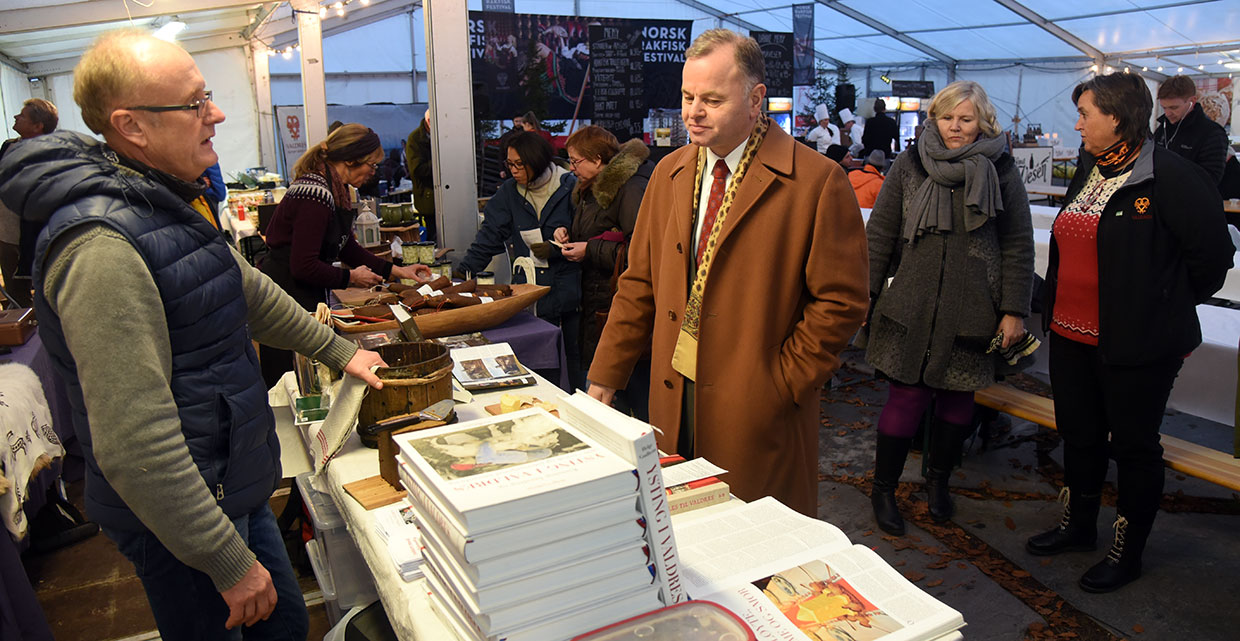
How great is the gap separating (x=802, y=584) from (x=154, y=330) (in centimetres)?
118

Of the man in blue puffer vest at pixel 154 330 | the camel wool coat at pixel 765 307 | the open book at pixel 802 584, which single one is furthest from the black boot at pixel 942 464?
the man in blue puffer vest at pixel 154 330

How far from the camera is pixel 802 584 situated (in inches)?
52.7

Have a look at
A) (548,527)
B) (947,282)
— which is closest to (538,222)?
(947,282)

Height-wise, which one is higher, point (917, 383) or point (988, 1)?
point (988, 1)

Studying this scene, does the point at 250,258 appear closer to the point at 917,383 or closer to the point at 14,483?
the point at 14,483

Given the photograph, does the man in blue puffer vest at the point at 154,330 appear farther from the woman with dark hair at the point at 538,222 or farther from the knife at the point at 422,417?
the woman with dark hair at the point at 538,222

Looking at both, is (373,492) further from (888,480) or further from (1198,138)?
(1198,138)

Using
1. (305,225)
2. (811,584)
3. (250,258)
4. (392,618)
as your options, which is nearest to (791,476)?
(811,584)

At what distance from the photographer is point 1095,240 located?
278 centimetres

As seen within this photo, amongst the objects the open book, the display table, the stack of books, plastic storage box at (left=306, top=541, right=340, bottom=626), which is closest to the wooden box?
the display table

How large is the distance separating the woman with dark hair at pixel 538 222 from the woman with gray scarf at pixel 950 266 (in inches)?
59.0

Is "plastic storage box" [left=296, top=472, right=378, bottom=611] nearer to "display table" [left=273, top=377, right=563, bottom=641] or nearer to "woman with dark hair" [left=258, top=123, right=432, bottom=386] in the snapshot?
"display table" [left=273, top=377, right=563, bottom=641]

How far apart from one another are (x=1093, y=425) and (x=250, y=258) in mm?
5672

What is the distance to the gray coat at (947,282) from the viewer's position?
307cm
